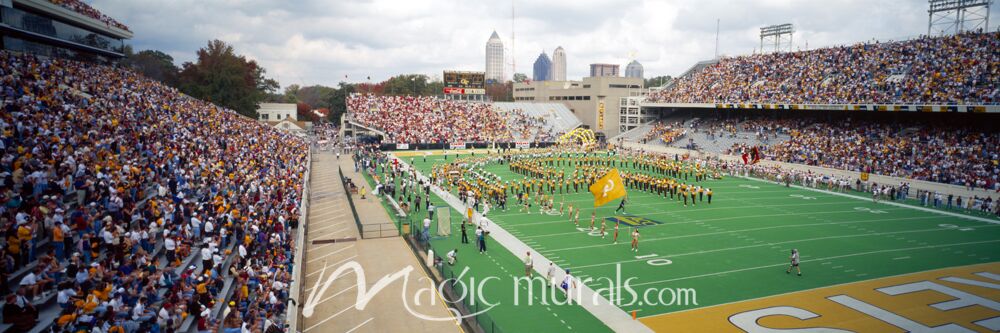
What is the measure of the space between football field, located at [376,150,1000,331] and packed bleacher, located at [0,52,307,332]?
586cm

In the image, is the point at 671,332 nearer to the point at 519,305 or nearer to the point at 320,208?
the point at 519,305

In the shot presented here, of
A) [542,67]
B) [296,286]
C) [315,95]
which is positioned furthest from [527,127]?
[542,67]

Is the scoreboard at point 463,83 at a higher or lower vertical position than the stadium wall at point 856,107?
higher

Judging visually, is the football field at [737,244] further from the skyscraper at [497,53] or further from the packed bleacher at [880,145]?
the skyscraper at [497,53]

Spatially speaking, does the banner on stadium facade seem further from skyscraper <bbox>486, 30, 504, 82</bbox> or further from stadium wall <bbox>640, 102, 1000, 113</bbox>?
Result: skyscraper <bbox>486, 30, 504, 82</bbox>

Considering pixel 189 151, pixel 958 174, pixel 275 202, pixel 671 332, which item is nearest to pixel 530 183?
pixel 275 202

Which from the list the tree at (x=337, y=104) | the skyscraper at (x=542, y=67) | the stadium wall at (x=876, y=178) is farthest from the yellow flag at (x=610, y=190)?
the skyscraper at (x=542, y=67)

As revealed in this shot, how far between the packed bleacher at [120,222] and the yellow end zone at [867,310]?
9035mm

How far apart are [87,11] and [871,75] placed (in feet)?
165

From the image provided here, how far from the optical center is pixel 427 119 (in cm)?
5781

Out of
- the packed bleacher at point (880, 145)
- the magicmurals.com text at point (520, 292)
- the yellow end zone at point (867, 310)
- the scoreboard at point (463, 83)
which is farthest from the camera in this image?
the scoreboard at point (463, 83)

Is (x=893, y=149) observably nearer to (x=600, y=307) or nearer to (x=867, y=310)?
(x=867, y=310)

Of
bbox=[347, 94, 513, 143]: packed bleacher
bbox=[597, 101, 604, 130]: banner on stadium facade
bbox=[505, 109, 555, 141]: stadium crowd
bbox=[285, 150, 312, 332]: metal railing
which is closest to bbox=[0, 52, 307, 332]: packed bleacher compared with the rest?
bbox=[285, 150, 312, 332]: metal railing

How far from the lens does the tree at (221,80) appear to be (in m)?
51.6
